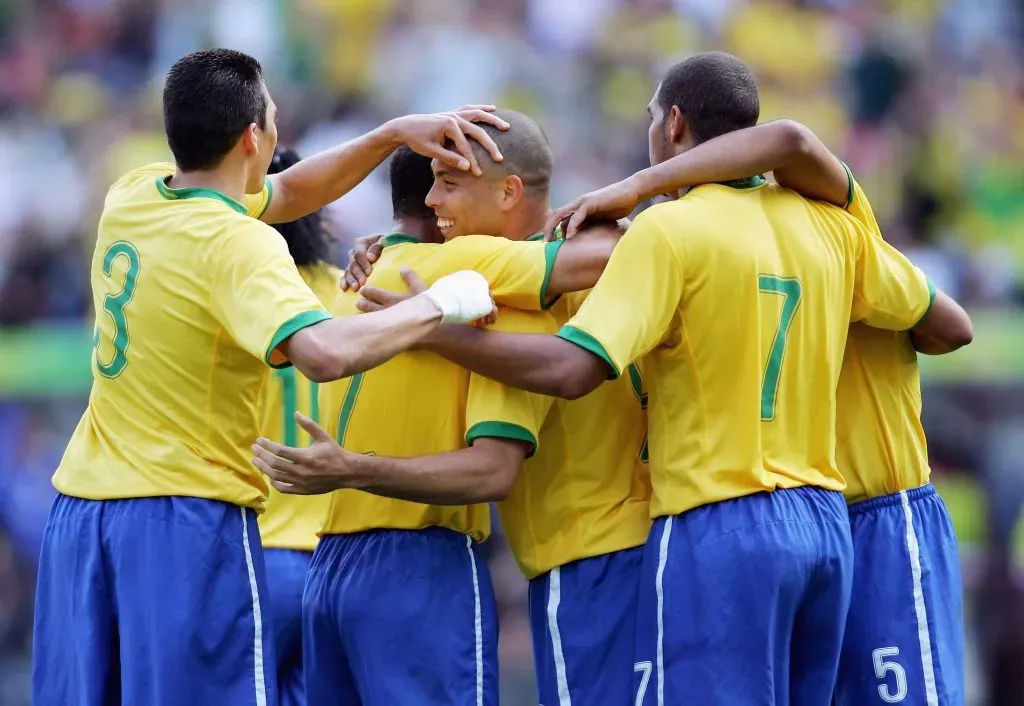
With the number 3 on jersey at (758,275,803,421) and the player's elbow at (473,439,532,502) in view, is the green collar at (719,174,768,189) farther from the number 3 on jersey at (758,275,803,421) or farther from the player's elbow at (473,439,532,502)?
the player's elbow at (473,439,532,502)

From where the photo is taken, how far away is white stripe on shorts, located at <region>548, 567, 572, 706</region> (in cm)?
449

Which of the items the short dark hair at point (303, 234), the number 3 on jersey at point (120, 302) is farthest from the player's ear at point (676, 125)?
the short dark hair at point (303, 234)

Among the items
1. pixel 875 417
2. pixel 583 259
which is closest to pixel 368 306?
pixel 583 259

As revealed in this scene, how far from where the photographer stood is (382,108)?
12688 mm

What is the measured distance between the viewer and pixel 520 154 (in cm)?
457

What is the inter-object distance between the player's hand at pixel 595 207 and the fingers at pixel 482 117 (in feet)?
1.09

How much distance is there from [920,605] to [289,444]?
244 centimetres

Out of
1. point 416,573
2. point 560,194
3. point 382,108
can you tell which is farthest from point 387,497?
point 382,108

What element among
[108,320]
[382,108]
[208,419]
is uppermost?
[382,108]

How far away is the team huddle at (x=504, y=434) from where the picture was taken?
164 inches

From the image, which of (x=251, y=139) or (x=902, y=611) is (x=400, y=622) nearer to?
(x=251, y=139)

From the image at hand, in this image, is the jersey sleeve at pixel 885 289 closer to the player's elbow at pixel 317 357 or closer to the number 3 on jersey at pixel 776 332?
the number 3 on jersey at pixel 776 332

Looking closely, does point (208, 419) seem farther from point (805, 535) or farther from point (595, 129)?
point (595, 129)

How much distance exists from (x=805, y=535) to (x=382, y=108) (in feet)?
29.8
